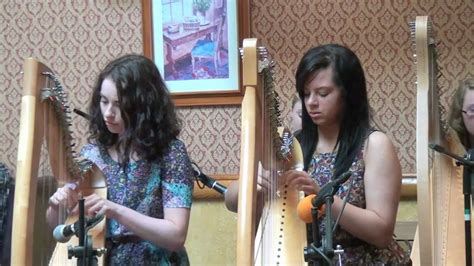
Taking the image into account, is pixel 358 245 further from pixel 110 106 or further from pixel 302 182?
pixel 110 106

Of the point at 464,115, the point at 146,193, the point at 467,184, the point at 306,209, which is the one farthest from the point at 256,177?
the point at 464,115

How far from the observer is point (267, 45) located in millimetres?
2732

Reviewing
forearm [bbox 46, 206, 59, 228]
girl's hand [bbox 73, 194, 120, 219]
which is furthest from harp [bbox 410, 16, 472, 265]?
forearm [bbox 46, 206, 59, 228]

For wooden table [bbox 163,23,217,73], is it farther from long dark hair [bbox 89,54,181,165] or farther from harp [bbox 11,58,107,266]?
harp [bbox 11,58,107,266]

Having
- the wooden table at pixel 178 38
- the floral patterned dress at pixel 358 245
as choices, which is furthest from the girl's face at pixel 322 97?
the wooden table at pixel 178 38

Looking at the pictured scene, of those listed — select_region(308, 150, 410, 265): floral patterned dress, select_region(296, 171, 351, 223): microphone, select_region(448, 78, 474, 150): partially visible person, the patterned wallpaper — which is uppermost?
the patterned wallpaper

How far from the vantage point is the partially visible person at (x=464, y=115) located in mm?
1928

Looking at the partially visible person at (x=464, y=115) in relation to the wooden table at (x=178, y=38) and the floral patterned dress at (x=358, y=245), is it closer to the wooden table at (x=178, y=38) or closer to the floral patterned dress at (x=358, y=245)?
the floral patterned dress at (x=358, y=245)

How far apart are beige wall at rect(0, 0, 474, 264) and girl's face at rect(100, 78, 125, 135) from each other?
4.09 feet

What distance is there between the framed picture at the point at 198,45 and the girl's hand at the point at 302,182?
4.73 ft

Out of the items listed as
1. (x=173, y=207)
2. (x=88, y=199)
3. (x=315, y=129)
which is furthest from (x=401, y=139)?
(x=88, y=199)

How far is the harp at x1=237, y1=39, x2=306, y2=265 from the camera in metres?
1.10

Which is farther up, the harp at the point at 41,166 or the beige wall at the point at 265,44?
the beige wall at the point at 265,44

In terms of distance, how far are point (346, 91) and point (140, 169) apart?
492 mm
